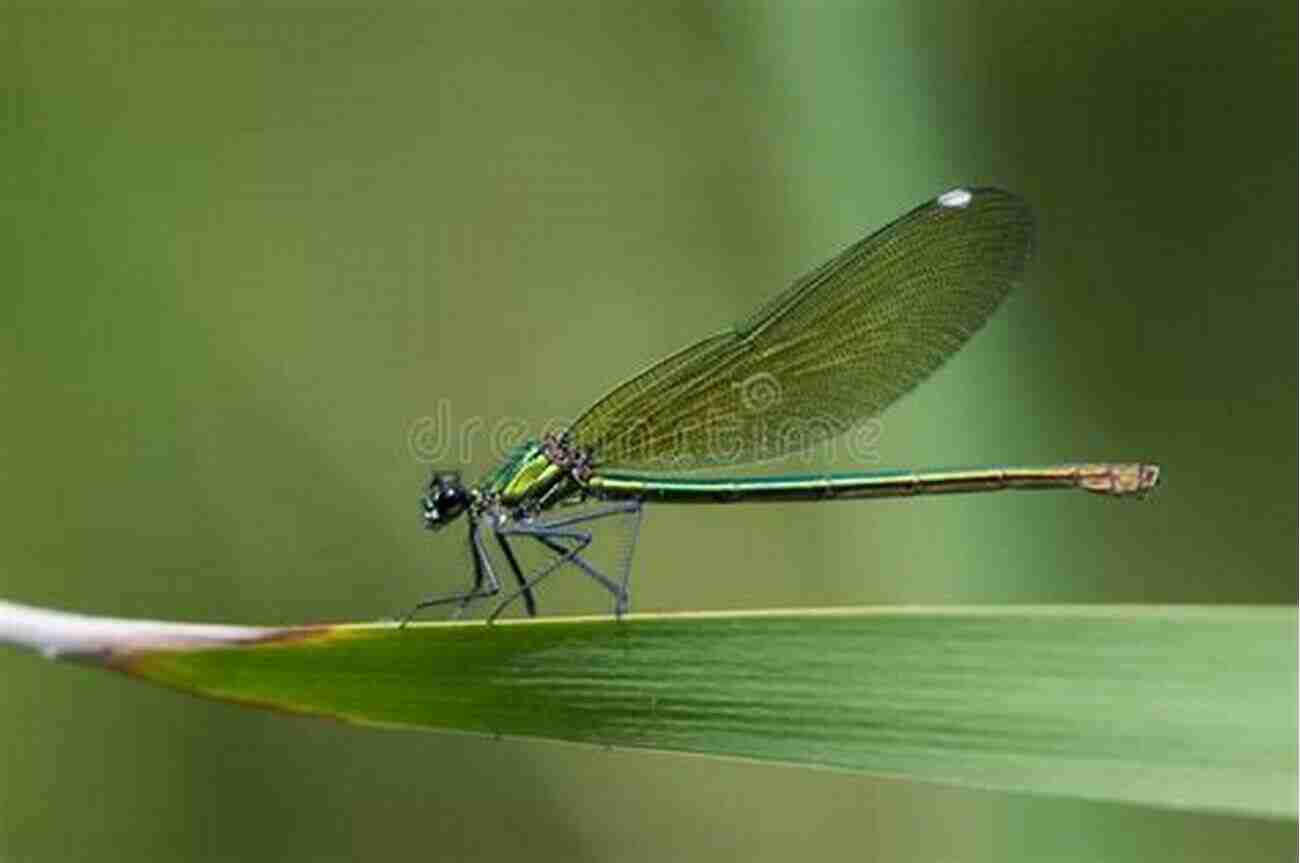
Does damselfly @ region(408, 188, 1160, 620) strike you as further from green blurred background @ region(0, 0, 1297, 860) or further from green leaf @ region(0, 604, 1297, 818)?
green leaf @ region(0, 604, 1297, 818)

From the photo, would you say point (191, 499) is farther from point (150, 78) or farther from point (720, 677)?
point (720, 677)

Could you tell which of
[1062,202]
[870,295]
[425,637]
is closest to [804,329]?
[870,295]

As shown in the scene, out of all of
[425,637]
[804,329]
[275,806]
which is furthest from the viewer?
[275,806]

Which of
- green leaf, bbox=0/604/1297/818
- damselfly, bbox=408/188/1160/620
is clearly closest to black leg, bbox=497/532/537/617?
damselfly, bbox=408/188/1160/620

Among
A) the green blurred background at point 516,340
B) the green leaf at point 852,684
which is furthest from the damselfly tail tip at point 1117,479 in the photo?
the green leaf at point 852,684

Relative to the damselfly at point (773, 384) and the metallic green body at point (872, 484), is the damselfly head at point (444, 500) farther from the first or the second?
the metallic green body at point (872, 484)

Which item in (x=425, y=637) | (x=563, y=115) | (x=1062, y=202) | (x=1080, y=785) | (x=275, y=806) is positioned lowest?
(x=275, y=806)

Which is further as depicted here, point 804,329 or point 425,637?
point 804,329

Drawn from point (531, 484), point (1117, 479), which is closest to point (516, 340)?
point (531, 484)

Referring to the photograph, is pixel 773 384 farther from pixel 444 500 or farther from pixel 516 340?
pixel 516 340
